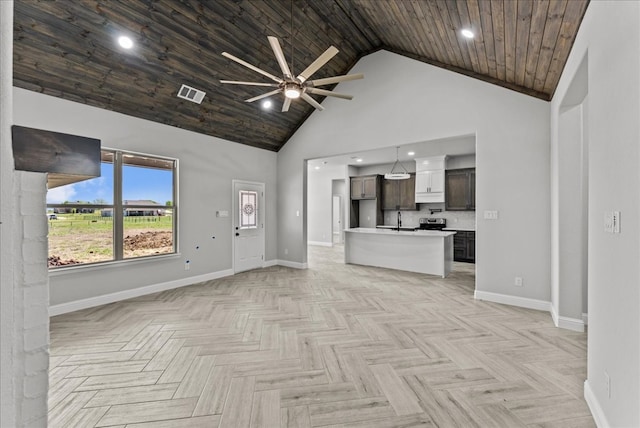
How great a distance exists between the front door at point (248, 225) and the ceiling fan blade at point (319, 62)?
3403 millimetres

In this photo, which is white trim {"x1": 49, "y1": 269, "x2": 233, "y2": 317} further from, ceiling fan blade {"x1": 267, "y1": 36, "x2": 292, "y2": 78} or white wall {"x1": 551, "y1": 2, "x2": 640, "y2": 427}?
white wall {"x1": 551, "y1": 2, "x2": 640, "y2": 427}

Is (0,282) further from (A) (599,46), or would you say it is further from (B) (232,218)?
(B) (232,218)

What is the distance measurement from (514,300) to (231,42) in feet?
17.6

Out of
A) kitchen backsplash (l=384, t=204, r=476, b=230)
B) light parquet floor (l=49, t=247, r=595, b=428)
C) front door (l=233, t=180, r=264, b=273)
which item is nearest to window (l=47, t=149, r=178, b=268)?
light parquet floor (l=49, t=247, r=595, b=428)

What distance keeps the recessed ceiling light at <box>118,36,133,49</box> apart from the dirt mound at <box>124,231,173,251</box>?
264 centimetres

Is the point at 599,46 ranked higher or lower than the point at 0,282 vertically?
higher

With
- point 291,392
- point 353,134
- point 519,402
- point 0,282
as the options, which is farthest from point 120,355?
point 353,134

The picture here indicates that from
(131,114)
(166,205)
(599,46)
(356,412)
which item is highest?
(131,114)

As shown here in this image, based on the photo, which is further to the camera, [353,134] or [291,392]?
[353,134]

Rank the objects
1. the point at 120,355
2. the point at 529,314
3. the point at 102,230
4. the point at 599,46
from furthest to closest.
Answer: the point at 102,230 → the point at 529,314 → the point at 120,355 → the point at 599,46

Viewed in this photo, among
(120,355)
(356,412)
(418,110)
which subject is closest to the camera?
(356,412)

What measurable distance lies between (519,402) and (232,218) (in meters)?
5.23

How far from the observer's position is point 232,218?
5988mm

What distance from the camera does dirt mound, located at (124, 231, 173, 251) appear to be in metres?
4.51
